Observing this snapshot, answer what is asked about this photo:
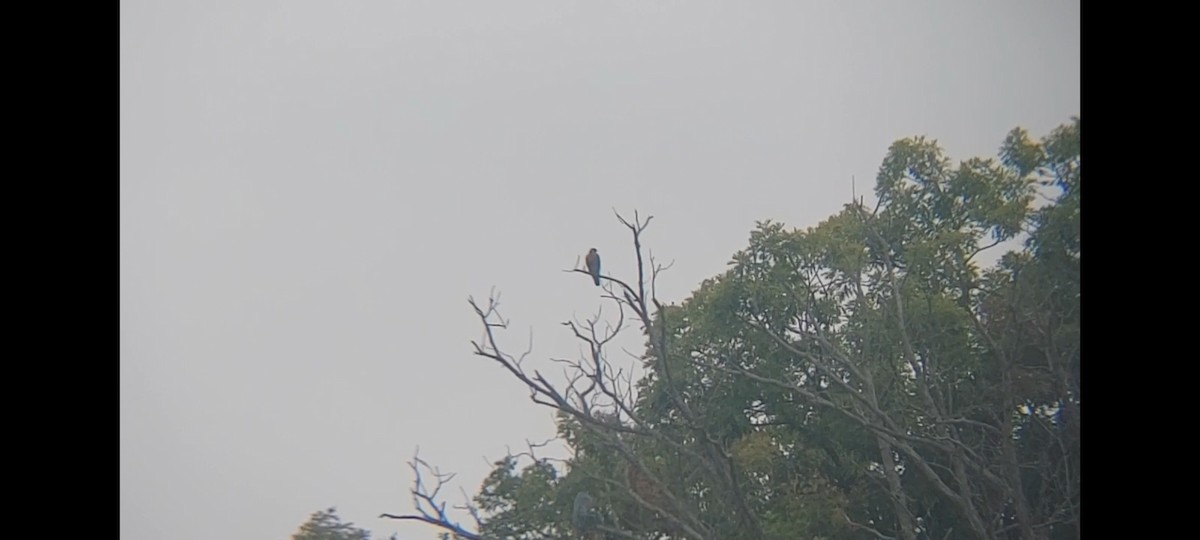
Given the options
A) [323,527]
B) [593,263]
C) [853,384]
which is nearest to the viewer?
[323,527]

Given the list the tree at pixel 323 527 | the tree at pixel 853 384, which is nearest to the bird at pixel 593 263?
the tree at pixel 853 384

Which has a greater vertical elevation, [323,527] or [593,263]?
[593,263]

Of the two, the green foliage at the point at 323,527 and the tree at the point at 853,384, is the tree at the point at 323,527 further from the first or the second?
the tree at the point at 853,384

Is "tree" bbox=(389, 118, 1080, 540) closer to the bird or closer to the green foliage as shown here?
the bird

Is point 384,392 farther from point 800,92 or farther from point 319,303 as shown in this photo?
point 800,92

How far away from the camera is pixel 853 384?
417 centimetres

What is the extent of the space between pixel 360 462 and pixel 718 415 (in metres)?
1.20

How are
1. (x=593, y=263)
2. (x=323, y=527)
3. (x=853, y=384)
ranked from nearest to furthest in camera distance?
(x=323, y=527)
(x=593, y=263)
(x=853, y=384)

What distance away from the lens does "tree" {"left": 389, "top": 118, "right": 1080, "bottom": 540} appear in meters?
3.99

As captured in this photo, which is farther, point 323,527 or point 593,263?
point 593,263

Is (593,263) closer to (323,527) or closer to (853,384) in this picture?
(853,384)

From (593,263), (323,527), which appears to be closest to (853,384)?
(593,263)

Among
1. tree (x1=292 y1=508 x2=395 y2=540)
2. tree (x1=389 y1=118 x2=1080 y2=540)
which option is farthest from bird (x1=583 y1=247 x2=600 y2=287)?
tree (x1=292 y1=508 x2=395 y2=540)
